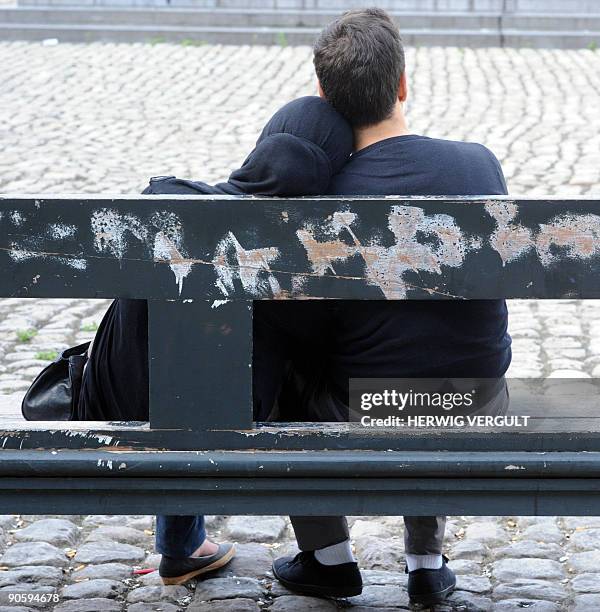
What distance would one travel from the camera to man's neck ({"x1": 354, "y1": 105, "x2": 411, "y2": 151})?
113 inches

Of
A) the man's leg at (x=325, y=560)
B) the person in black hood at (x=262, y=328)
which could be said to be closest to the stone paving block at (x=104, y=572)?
the man's leg at (x=325, y=560)

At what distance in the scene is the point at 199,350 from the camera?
2457mm

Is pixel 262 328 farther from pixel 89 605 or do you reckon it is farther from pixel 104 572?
pixel 104 572

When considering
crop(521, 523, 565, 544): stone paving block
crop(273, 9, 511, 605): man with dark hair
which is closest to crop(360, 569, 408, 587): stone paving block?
crop(521, 523, 565, 544): stone paving block

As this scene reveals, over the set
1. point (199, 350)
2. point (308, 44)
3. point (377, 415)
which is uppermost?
point (199, 350)

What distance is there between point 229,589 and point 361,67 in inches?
56.7

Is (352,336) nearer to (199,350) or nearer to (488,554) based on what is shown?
→ (199,350)

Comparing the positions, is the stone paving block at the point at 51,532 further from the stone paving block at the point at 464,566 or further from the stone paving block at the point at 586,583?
the stone paving block at the point at 586,583

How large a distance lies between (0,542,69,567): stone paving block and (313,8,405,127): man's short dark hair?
Result: 5.05 ft

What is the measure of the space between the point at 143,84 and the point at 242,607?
34.2 ft

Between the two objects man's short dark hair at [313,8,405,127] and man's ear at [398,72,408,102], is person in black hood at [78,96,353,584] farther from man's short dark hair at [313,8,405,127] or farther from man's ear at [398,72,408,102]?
man's ear at [398,72,408,102]

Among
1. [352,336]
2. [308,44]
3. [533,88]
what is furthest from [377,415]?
[308,44]

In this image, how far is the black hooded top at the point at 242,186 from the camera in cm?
256

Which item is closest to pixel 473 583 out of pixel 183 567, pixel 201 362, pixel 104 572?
pixel 183 567
